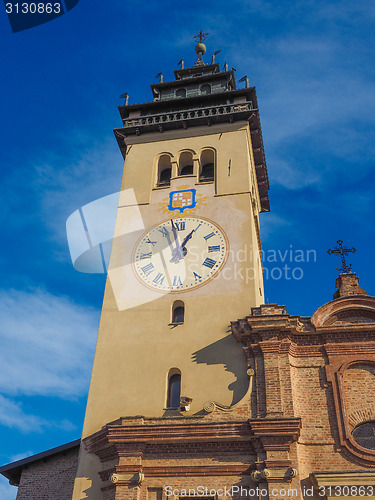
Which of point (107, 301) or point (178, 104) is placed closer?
point (107, 301)

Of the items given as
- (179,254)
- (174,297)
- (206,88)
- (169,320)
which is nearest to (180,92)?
(206,88)

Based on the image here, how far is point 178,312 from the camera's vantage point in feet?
74.6

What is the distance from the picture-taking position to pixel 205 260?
2370 cm

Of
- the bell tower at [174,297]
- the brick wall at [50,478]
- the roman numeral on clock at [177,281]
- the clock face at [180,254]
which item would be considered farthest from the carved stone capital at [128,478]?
the roman numeral on clock at [177,281]

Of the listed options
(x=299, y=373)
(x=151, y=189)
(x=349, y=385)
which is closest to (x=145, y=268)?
(x=151, y=189)

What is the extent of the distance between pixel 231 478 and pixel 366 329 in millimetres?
6791

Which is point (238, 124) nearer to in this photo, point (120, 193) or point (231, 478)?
point (120, 193)

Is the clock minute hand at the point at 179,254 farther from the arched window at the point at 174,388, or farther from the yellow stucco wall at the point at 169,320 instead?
the arched window at the point at 174,388

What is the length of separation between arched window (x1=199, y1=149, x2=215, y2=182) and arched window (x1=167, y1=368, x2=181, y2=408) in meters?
10.5

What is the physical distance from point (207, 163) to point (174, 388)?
40.0 feet

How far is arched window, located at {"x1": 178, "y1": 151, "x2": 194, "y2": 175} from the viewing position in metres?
28.3

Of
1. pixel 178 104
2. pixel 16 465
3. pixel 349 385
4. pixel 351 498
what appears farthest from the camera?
pixel 178 104

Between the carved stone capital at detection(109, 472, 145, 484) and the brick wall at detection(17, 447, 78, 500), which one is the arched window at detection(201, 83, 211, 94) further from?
the carved stone capital at detection(109, 472, 145, 484)

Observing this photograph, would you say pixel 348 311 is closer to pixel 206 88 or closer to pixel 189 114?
pixel 189 114
